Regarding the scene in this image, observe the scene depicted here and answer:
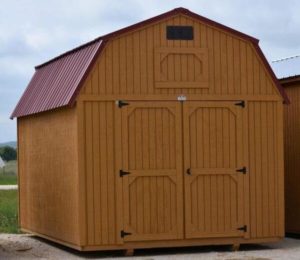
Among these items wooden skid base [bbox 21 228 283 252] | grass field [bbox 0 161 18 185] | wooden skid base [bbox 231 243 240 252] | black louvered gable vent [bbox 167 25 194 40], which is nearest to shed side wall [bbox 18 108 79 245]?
wooden skid base [bbox 21 228 283 252]

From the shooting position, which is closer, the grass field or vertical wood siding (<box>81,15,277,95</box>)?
vertical wood siding (<box>81,15,277,95</box>)

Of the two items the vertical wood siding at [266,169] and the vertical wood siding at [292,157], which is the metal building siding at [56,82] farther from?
the vertical wood siding at [292,157]

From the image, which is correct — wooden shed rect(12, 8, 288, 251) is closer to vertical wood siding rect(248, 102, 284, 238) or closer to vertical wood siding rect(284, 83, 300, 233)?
vertical wood siding rect(248, 102, 284, 238)

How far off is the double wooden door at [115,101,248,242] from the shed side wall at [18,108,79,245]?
846 mm

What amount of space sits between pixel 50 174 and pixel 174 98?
9.61 ft

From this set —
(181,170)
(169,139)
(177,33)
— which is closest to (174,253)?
(181,170)

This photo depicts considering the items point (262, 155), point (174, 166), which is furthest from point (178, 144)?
point (262, 155)

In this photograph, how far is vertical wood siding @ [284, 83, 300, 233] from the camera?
1945 centimetres

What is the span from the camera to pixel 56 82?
18156mm

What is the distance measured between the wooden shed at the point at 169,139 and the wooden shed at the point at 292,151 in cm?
206

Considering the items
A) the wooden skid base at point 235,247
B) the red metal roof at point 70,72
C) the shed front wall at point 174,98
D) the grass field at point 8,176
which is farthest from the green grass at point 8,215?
the grass field at point 8,176

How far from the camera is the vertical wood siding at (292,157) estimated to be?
19.5 metres

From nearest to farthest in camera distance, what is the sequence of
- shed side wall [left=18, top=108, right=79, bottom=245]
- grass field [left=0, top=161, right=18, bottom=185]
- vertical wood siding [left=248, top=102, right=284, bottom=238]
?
shed side wall [left=18, top=108, right=79, bottom=245] → vertical wood siding [left=248, top=102, right=284, bottom=238] → grass field [left=0, top=161, right=18, bottom=185]

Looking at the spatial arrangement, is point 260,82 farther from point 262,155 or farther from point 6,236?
point 6,236
